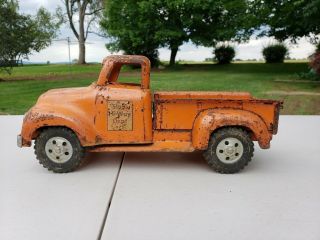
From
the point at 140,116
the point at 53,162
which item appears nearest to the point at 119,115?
the point at 140,116

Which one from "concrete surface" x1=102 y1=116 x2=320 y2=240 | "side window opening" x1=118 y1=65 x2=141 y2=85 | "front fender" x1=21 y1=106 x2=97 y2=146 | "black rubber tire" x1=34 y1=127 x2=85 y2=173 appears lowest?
"concrete surface" x1=102 y1=116 x2=320 y2=240

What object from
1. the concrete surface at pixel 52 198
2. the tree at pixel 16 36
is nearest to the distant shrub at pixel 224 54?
the tree at pixel 16 36

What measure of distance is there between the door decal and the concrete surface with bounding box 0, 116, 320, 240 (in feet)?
1.72

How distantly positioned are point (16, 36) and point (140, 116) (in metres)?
13.9

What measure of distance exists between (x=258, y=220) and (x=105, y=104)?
2.13 meters

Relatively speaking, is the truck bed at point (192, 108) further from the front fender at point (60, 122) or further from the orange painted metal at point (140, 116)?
the front fender at point (60, 122)

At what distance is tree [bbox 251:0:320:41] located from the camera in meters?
17.3

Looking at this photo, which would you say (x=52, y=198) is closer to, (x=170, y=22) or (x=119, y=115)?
(x=119, y=115)

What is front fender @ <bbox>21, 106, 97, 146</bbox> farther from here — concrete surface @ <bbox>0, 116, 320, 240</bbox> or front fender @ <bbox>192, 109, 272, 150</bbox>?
front fender @ <bbox>192, 109, 272, 150</bbox>

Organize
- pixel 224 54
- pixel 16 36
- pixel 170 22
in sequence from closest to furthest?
pixel 16 36 < pixel 224 54 < pixel 170 22

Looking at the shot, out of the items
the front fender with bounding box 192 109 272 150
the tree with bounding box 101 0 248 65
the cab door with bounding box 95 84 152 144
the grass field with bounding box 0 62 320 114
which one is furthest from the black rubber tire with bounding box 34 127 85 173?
the tree with bounding box 101 0 248 65

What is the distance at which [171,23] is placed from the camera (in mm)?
23375

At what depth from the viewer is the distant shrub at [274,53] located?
76.6 ft

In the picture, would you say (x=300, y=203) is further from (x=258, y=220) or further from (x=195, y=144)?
(x=195, y=144)
